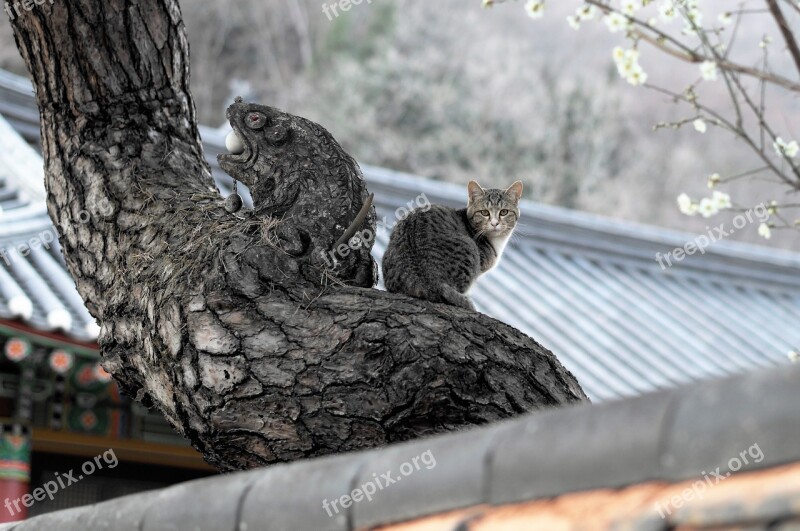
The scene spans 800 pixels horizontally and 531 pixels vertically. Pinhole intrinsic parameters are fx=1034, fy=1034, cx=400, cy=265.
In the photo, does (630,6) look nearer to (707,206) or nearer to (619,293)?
(707,206)

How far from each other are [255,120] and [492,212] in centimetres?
175

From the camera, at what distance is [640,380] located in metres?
8.50

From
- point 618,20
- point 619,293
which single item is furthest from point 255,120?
point 619,293

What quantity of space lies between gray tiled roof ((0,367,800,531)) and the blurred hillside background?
21.2 metres

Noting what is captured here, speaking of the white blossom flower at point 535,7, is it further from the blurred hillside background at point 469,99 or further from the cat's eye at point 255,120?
the blurred hillside background at point 469,99

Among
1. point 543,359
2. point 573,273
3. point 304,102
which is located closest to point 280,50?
point 304,102

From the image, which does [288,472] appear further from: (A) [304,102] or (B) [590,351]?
(A) [304,102]

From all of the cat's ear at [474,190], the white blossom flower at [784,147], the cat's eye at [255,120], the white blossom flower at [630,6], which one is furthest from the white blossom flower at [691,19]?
the cat's eye at [255,120]

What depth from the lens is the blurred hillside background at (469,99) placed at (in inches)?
910

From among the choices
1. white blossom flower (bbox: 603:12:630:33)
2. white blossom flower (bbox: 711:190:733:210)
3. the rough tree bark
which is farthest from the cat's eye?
white blossom flower (bbox: 711:190:733:210)

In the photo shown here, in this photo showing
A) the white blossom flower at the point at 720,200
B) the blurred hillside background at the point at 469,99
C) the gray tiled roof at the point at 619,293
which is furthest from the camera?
the blurred hillside background at the point at 469,99

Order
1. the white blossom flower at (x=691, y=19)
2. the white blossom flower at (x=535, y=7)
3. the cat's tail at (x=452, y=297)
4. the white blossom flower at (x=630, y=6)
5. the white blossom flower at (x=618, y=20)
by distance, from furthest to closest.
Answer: the white blossom flower at (x=630, y=6)
the white blossom flower at (x=535, y=7)
the white blossom flower at (x=691, y=19)
the white blossom flower at (x=618, y=20)
the cat's tail at (x=452, y=297)

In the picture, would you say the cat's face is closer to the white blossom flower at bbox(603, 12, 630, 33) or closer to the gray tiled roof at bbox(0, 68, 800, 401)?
the white blossom flower at bbox(603, 12, 630, 33)

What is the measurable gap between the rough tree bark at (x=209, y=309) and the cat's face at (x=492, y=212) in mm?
1529
